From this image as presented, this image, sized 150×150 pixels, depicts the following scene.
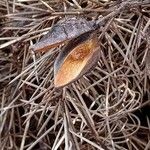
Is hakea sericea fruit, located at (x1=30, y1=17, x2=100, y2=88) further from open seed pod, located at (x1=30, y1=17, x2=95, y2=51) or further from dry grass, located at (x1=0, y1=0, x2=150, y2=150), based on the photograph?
dry grass, located at (x1=0, y1=0, x2=150, y2=150)

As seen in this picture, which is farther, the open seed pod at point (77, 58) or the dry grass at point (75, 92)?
the dry grass at point (75, 92)

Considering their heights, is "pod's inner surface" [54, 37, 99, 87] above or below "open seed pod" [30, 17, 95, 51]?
below

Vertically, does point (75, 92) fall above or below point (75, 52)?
below

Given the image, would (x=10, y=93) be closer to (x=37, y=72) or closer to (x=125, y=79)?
(x=37, y=72)

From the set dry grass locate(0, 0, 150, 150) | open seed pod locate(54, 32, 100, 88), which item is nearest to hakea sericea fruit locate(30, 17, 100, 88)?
open seed pod locate(54, 32, 100, 88)

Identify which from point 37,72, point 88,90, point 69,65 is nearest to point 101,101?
point 88,90

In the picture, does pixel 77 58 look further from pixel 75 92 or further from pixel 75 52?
pixel 75 92

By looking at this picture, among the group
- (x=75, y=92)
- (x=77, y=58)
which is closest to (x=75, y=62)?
(x=77, y=58)

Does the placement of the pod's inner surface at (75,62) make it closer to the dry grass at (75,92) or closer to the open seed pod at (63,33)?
the open seed pod at (63,33)

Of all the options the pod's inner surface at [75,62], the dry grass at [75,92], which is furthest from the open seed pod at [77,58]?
the dry grass at [75,92]
